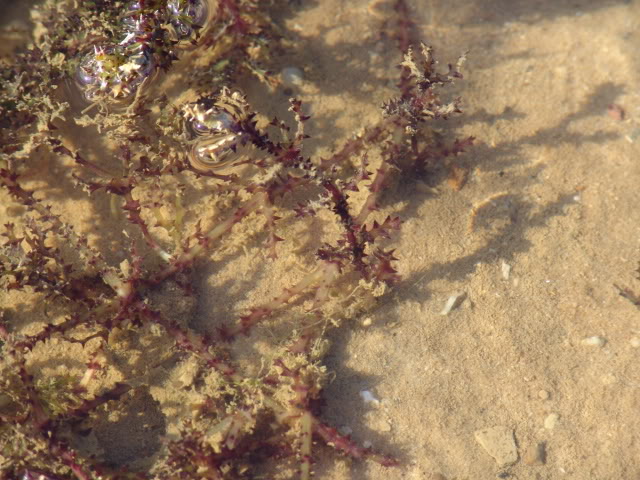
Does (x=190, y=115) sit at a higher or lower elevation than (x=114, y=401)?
higher

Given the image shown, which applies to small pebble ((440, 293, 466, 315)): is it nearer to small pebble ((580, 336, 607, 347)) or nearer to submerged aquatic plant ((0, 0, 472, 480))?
submerged aquatic plant ((0, 0, 472, 480))

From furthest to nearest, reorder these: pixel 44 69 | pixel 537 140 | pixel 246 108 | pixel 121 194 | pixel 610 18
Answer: pixel 610 18 < pixel 537 140 < pixel 44 69 < pixel 121 194 < pixel 246 108

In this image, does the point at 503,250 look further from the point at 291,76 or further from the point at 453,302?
the point at 291,76

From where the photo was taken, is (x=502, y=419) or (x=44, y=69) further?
(x=44, y=69)

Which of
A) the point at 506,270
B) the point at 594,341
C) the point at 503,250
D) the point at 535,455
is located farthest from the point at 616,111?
the point at 535,455

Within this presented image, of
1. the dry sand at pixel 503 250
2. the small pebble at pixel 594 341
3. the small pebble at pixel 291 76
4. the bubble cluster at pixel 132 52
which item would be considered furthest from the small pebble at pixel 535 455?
the bubble cluster at pixel 132 52

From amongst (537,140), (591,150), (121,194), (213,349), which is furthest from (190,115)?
(591,150)

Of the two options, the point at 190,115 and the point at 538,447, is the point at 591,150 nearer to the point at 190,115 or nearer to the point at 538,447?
the point at 538,447

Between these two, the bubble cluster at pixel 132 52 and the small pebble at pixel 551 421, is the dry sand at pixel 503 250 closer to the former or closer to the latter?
the small pebble at pixel 551 421
